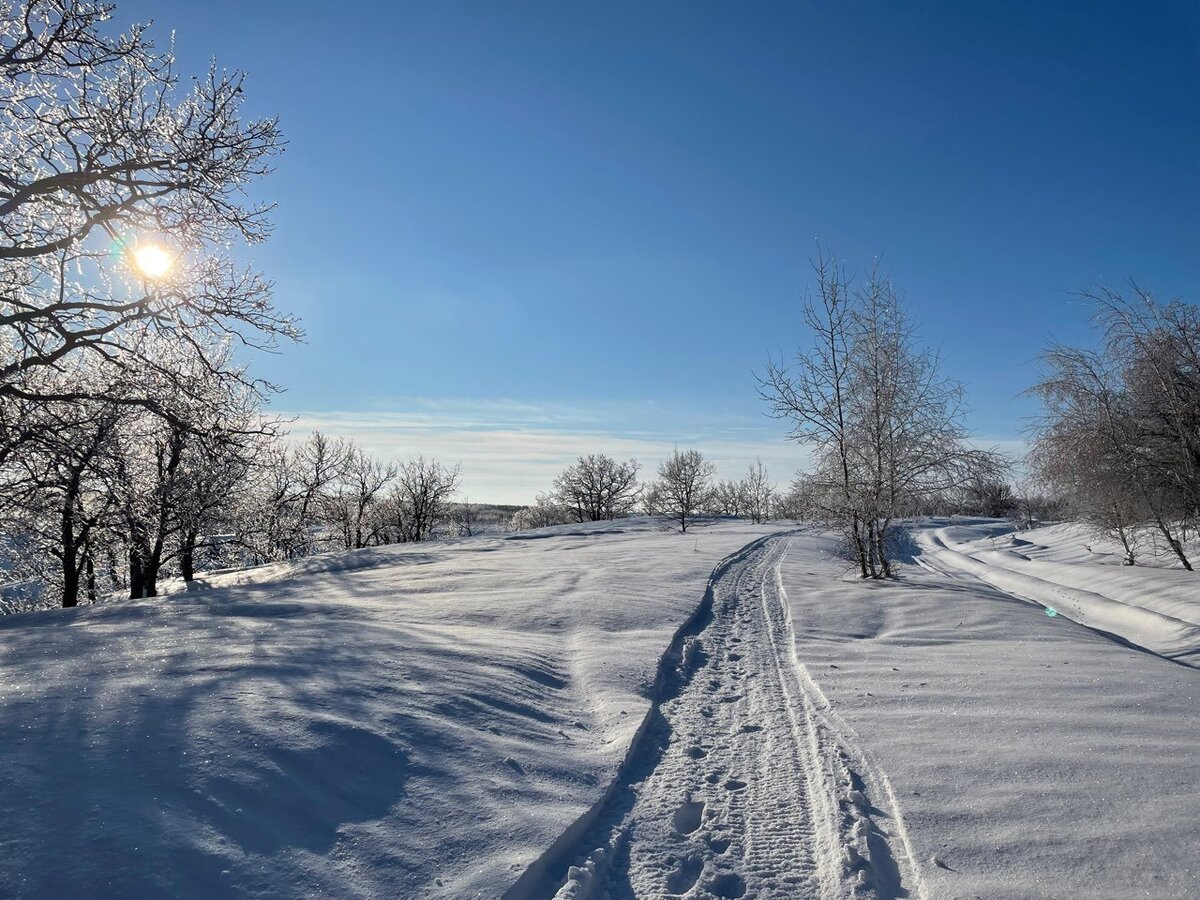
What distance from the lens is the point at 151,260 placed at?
27.0ft

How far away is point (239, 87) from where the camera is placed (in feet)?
24.3

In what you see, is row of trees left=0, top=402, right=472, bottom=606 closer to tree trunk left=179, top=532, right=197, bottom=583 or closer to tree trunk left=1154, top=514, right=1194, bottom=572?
tree trunk left=179, top=532, right=197, bottom=583

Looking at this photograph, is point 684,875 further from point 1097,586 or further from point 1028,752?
point 1097,586

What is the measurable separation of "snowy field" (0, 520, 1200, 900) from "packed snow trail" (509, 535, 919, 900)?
0.02 metres

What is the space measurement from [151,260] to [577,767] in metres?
8.88

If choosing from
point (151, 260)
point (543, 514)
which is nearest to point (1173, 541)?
point (151, 260)

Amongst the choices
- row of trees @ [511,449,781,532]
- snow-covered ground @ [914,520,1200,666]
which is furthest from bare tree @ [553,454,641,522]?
snow-covered ground @ [914,520,1200,666]

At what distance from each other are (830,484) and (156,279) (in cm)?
1454

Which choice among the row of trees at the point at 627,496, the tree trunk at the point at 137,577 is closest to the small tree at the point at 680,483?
the row of trees at the point at 627,496

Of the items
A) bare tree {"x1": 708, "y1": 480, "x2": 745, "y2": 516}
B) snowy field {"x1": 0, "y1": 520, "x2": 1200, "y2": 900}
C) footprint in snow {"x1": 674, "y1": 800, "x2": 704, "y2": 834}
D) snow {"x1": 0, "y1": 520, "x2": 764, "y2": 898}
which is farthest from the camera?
bare tree {"x1": 708, "y1": 480, "x2": 745, "y2": 516}

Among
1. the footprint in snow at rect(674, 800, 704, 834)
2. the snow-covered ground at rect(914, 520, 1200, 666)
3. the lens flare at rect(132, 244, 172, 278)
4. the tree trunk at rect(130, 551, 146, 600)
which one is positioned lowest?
the snow-covered ground at rect(914, 520, 1200, 666)

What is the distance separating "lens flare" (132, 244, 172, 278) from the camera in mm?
8078

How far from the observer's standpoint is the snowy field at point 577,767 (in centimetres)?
285

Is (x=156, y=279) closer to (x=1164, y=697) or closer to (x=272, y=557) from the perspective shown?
(x=1164, y=697)
